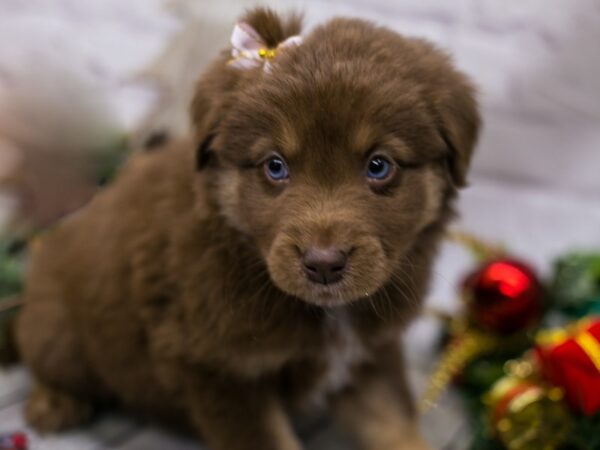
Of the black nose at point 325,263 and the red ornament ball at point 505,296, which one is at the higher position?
the black nose at point 325,263

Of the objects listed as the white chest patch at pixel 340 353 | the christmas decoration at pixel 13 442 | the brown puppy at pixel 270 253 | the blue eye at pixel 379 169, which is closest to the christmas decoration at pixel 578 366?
the brown puppy at pixel 270 253

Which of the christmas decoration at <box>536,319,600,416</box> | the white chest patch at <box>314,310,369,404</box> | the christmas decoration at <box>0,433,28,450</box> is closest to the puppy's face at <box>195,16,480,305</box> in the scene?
the white chest patch at <box>314,310,369,404</box>

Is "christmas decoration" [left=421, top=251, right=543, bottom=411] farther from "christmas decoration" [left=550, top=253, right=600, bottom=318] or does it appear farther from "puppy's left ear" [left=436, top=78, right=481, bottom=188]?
"puppy's left ear" [left=436, top=78, right=481, bottom=188]

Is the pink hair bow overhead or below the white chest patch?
overhead

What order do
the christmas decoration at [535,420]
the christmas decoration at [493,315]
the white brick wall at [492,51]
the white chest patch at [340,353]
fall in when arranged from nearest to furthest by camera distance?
the white chest patch at [340,353], the christmas decoration at [535,420], the christmas decoration at [493,315], the white brick wall at [492,51]

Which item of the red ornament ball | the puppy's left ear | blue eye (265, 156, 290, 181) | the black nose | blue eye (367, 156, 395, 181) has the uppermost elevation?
the puppy's left ear

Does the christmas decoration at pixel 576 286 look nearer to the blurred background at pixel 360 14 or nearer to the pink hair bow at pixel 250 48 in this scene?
the blurred background at pixel 360 14

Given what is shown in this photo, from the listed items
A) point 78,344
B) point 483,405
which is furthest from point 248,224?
point 483,405

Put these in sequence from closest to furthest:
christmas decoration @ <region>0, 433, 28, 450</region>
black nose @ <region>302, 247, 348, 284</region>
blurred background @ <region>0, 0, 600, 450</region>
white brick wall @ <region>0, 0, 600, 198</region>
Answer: black nose @ <region>302, 247, 348, 284</region>, christmas decoration @ <region>0, 433, 28, 450</region>, blurred background @ <region>0, 0, 600, 450</region>, white brick wall @ <region>0, 0, 600, 198</region>
